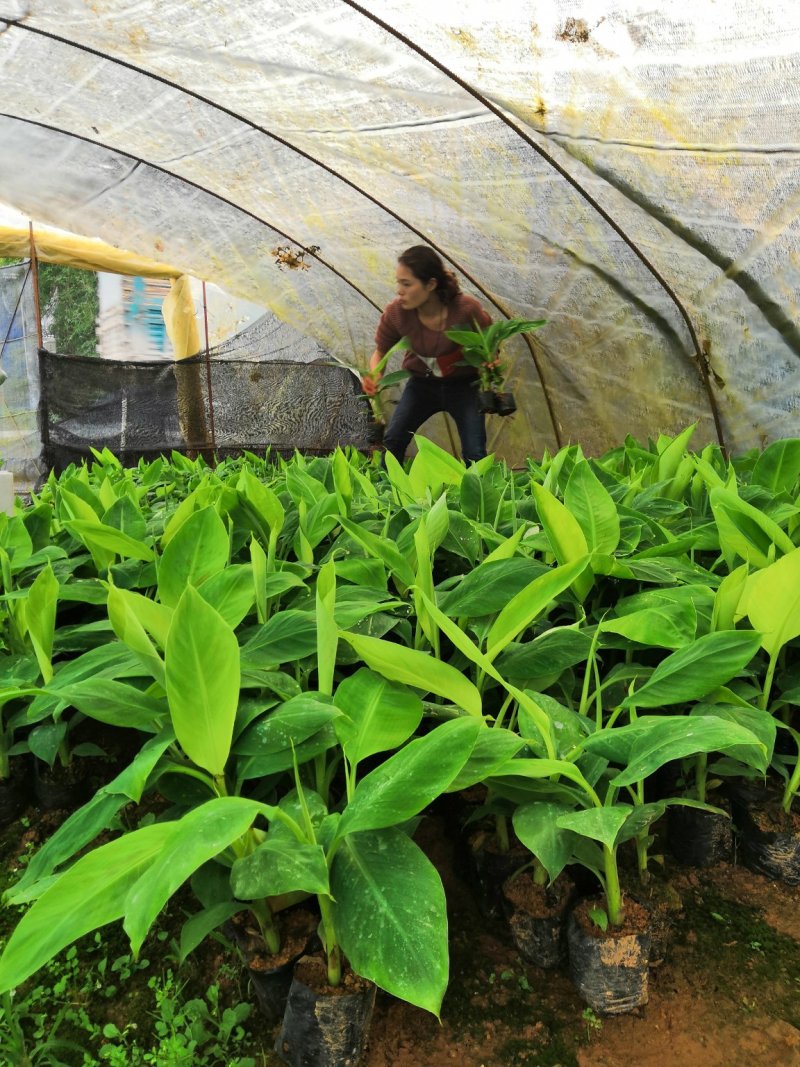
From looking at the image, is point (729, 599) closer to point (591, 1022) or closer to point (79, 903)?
point (591, 1022)

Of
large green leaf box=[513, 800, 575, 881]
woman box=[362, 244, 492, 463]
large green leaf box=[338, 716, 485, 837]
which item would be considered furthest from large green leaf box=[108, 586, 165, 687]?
woman box=[362, 244, 492, 463]

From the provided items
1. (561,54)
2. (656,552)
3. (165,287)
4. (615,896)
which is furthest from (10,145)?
(165,287)

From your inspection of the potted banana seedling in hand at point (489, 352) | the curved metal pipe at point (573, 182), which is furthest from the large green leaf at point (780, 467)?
the potted banana seedling in hand at point (489, 352)

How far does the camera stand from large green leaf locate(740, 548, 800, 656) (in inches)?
26.9

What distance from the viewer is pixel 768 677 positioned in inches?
29.7

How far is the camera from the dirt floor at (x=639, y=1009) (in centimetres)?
59

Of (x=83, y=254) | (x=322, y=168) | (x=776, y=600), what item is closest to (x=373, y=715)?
(x=776, y=600)

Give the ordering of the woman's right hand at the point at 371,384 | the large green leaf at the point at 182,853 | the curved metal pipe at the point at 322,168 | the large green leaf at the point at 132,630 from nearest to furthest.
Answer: the large green leaf at the point at 182,853
the large green leaf at the point at 132,630
the curved metal pipe at the point at 322,168
the woman's right hand at the point at 371,384

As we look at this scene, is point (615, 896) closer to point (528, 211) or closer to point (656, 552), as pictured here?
point (656, 552)

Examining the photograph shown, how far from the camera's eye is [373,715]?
2.01 feet

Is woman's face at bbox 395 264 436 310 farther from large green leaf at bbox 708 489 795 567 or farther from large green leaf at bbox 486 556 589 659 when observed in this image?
large green leaf at bbox 486 556 589 659

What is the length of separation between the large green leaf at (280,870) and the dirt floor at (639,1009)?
0.73 ft

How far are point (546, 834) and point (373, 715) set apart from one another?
16 cm

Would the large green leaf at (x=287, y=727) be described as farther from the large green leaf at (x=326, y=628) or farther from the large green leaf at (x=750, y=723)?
the large green leaf at (x=750, y=723)
